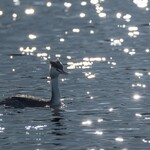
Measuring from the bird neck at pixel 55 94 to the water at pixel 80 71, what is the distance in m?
0.44

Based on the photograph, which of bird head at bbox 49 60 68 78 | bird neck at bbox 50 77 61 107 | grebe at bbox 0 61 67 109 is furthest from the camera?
bird head at bbox 49 60 68 78

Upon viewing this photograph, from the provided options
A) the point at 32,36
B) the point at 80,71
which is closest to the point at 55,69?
the point at 80,71

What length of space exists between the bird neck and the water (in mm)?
437

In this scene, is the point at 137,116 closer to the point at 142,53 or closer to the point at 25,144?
the point at 25,144

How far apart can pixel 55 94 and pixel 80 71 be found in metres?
5.52

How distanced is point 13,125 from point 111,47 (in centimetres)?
1578

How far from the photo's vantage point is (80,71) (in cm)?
5394

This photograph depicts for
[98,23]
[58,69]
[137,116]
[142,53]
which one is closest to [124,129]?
[137,116]

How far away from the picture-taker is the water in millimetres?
43094

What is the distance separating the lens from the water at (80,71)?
141 ft

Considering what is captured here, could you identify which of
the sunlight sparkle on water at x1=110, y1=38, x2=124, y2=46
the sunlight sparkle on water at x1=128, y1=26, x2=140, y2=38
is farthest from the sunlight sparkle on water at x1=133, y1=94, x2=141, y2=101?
the sunlight sparkle on water at x1=128, y1=26, x2=140, y2=38

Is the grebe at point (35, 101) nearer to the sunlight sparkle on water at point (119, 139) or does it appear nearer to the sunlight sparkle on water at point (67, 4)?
the sunlight sparkle on water at point (119, 139)

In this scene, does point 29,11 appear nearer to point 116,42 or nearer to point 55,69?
point 116,42

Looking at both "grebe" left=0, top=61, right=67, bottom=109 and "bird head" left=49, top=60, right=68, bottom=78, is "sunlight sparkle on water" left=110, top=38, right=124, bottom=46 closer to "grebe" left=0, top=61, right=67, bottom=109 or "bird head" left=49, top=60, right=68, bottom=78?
"bird head" left=49, top=60, right=68, bottom=78
